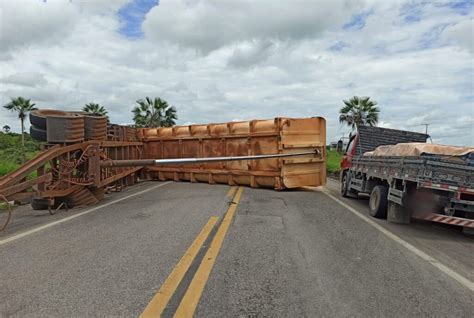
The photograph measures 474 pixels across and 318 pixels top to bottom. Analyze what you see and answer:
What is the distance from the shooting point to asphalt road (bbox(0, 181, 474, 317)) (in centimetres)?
405

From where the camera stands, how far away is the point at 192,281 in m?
4.66

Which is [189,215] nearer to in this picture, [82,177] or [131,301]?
[82,177]

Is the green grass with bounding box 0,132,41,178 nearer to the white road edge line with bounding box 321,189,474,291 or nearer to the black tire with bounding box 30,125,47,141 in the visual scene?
the black tire with bounding box 30,125,47,141

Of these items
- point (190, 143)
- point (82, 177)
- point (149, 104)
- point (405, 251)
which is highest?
point (149, 104)

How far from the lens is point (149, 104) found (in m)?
38.0

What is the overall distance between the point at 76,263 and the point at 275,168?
1005 centimetres

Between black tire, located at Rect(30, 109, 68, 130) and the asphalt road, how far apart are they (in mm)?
2358

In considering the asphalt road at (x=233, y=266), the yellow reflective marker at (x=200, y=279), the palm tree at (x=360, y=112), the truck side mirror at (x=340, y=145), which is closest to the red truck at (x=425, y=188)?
the asphalt road at (x=233, y=266)

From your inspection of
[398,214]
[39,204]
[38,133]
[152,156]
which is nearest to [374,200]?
[398,214]

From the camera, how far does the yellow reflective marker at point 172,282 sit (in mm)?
3870

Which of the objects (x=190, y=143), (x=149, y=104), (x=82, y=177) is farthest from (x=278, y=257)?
(x=149, y=104)

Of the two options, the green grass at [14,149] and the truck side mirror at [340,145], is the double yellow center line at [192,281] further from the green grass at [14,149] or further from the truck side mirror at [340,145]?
the green grass at [14,149]

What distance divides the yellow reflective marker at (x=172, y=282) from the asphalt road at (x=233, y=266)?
28 mm

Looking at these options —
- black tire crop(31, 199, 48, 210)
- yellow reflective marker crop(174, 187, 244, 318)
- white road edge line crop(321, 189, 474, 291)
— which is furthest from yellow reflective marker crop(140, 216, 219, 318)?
black tire crop(31, 199, 48, 210)
